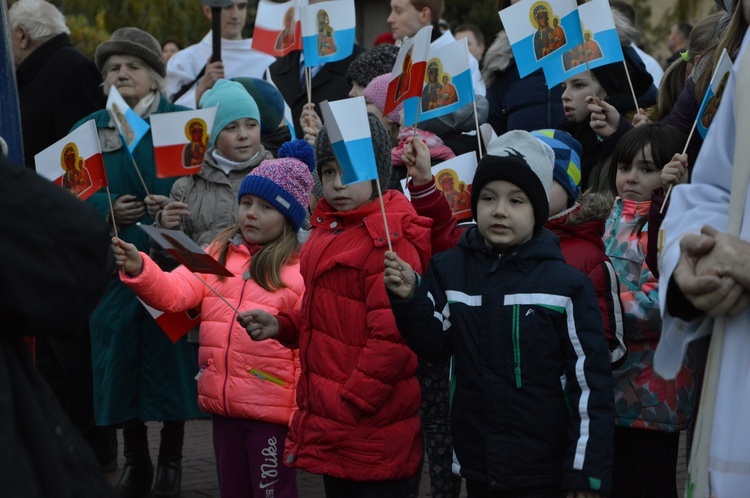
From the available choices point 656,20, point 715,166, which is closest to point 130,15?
point 656,20

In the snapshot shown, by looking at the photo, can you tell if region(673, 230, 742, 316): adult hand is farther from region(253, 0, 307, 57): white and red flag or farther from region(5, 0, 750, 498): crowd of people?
region(253, 0, 307, 57): white and red flag

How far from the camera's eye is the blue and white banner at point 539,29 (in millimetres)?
5809

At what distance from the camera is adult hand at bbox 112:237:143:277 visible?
5.07 m

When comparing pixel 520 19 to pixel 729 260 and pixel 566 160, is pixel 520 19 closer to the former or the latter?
pixel 566 160

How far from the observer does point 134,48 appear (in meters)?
6.95

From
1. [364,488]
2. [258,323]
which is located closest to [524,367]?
[364,488]

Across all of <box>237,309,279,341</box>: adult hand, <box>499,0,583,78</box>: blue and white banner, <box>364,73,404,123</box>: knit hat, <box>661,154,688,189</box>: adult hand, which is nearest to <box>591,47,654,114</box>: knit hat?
<box>499,0,583,78</box>: blue and white banner

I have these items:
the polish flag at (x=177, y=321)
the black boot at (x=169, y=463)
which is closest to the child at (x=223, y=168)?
the polish flag at (x=177, y=321)

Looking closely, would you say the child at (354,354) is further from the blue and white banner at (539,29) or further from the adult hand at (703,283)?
the adult hand at (703,283)

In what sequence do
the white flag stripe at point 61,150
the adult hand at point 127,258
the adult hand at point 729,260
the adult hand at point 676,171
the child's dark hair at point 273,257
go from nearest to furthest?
the adult hand at point 729,260, the adult hand at point 676,171, the adult hand at point 127,258, the child's dark hair at point 273,257, the white flag stripe at point 61,150

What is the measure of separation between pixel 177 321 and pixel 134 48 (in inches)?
81.2

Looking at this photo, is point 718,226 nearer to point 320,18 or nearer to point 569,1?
point 569,1

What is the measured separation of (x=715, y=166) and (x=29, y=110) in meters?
5.60

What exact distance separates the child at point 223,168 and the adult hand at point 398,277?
7.72 feet
